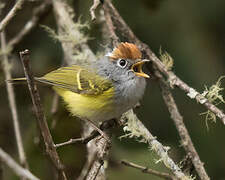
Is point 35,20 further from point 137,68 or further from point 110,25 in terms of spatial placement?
point 137,68

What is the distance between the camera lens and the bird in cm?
364

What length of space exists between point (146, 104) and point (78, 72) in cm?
107

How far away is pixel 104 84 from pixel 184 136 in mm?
915

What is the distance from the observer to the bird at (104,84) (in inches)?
143

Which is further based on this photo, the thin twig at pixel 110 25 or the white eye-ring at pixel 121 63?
the white eye-ring at pixel 121 63

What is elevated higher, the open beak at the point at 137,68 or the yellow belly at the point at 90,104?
the open beak at the point at 137,68

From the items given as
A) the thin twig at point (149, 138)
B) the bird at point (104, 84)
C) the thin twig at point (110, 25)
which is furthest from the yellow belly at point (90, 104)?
the thin twig at point (110, 25)

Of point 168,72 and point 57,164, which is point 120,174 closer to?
point 168,72

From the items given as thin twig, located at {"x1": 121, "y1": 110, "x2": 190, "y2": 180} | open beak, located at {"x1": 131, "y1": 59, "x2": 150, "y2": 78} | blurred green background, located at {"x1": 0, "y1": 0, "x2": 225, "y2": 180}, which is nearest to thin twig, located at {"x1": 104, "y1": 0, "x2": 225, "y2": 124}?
open beak, located at {"x1": 131, "y1": 59, "x2": 150, "y2": 78}

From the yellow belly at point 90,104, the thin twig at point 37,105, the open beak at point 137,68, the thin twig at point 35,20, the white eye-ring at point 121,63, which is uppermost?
the thin twig at point 35,20

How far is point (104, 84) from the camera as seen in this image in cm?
386

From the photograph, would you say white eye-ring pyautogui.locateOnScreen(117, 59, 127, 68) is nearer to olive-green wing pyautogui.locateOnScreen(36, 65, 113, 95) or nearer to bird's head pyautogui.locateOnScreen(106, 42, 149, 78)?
bird's head pyautogui.locateOnScreen(106, 42, 149, 78)

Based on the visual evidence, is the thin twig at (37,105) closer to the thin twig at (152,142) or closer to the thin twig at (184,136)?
the thin twig at (152,142)

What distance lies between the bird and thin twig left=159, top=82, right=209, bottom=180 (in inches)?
9.4
